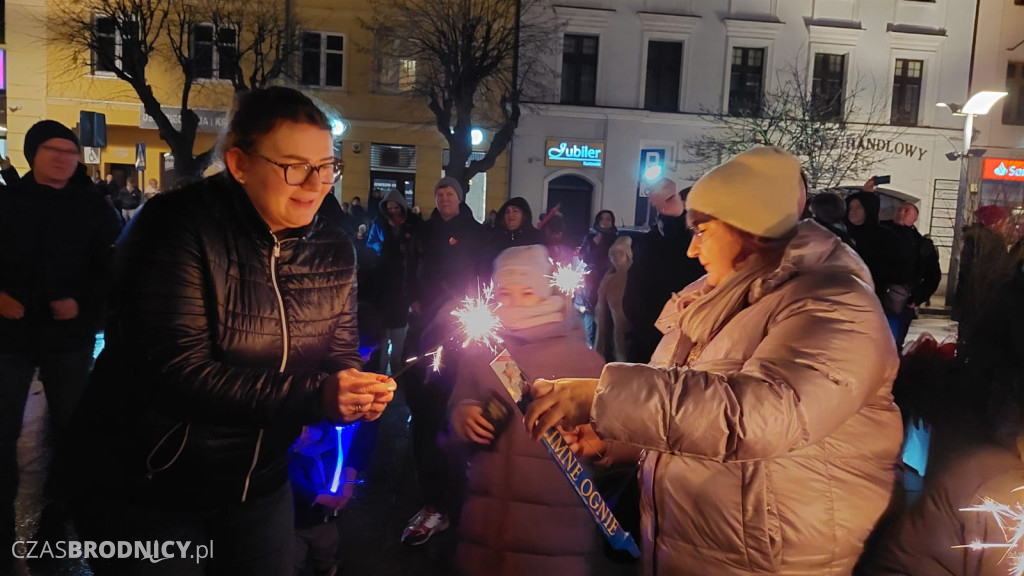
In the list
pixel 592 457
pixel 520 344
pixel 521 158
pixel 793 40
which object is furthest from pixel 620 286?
pixel 793 40

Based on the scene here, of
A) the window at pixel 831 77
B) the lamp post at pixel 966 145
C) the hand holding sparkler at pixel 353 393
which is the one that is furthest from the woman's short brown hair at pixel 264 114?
the window at pixel 831 77

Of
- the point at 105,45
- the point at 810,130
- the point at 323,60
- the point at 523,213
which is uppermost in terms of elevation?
the point at 323,60

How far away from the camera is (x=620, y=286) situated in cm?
823

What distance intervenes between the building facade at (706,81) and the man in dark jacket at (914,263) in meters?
14.6

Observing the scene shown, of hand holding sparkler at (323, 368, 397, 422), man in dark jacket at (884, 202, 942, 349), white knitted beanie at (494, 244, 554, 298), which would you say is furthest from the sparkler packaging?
man in dark jacket at (884, 202, 942, 349)

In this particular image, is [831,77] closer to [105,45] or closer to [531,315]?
[105,45]

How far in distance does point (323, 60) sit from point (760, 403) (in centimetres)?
2504

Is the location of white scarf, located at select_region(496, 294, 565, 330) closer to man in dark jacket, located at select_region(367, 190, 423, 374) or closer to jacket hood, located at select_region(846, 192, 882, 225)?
man in dark jacket, located at select_region(367, 190, 423, 374)

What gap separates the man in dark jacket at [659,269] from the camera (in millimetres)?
5363

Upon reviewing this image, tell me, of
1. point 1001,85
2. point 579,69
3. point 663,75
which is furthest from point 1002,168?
point 579,69

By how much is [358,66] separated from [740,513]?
24606 mm

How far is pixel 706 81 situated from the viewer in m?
24.6

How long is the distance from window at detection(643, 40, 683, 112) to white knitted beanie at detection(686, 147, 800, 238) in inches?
947

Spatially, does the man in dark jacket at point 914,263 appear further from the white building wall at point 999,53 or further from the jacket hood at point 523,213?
the white building wall at point 999,53
